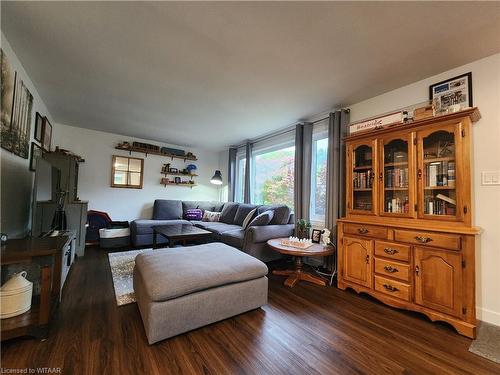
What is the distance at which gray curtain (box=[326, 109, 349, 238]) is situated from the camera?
2836 millimetres

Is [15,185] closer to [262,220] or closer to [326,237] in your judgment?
[262,220]

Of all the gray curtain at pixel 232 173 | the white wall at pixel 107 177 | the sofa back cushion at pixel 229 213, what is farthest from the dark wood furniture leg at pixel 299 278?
the white wall at pixel 107 177

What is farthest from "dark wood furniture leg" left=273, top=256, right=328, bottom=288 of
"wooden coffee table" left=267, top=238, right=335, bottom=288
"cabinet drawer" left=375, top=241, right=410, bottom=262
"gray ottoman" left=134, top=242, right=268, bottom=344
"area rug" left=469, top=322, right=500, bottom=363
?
"area rug" left=469, top=322, right=500, bottom=363

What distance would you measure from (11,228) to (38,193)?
459mm

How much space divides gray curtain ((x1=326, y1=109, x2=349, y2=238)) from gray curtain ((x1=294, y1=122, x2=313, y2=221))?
40 cm

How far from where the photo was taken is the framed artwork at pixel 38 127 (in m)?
2.77

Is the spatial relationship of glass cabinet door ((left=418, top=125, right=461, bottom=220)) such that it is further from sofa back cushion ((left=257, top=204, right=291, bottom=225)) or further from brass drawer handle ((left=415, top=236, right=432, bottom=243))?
sofa back cushion ((left=257, top=204, right=291, bottom=225))

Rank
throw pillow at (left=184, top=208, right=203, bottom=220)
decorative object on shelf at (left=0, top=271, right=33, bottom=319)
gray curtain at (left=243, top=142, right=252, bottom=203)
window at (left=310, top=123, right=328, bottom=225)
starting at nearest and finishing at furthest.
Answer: decorative object on shelf at (left=0, top=271, right=33, bottom=319) < window at (left=310, top=123, right=328, bottom=225) < gray curtain at (left=243, top=142, right=252, bottom=203) < throw pillow at (left=184, top=208, right=203, bottom=220)

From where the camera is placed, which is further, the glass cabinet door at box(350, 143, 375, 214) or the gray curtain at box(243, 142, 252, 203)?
the gray curtain at box(243, 142, 252, 203)

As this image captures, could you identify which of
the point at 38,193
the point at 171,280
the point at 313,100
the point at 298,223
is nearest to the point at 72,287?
the point at 38,193

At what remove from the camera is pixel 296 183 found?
346 centimetres

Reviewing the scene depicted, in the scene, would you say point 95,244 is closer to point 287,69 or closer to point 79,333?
point 79,333

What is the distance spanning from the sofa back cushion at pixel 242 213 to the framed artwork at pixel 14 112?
3.13m

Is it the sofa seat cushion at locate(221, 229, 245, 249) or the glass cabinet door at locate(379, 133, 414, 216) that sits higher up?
the glass cabinet door at locate(379, 133, 414, 216)
